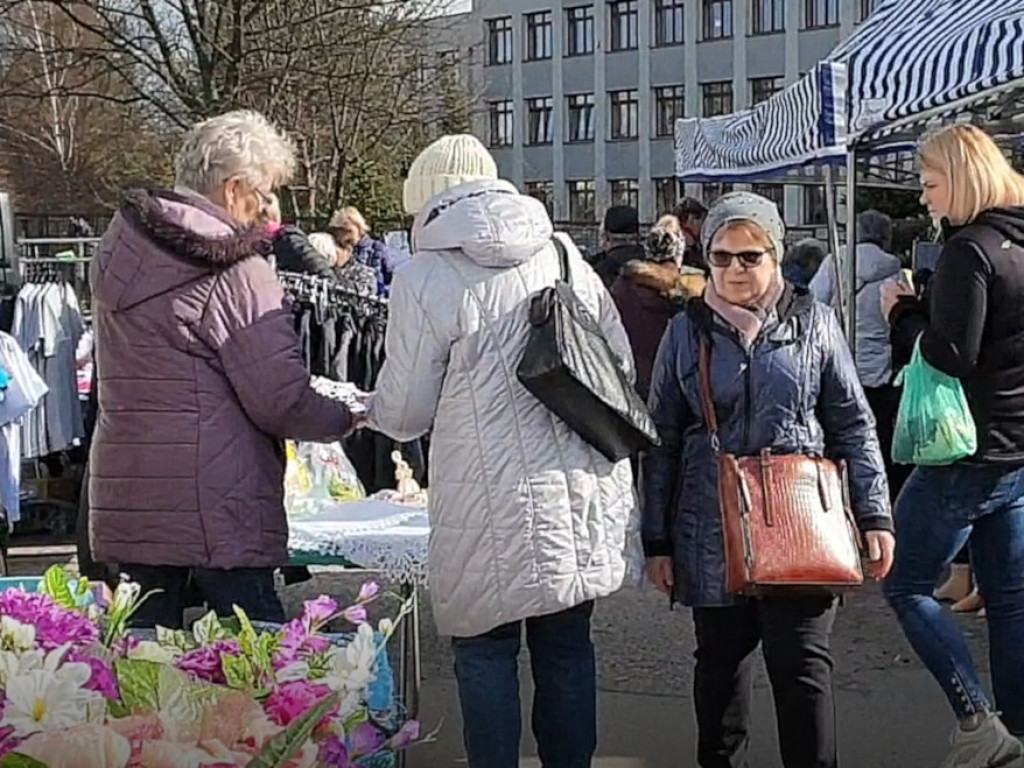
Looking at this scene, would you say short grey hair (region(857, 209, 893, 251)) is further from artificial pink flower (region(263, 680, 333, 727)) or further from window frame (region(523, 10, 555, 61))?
window frame (region(523, 10, 555, 61))

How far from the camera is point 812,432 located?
3299 mm

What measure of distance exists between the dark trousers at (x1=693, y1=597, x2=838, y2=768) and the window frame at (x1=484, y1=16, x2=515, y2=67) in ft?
154

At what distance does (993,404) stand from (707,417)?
86 centimetres

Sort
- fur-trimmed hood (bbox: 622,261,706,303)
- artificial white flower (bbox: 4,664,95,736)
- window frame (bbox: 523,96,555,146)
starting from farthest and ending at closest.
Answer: window frame (bbox: 523,96,555,146), fur-trimmed hood (bbox: 622,261,706,303), artificial white flower (bbox: 4,664,95,736)

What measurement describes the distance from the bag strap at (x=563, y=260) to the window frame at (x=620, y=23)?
44257 millimetres

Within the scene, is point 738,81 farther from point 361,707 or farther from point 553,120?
point 361,707

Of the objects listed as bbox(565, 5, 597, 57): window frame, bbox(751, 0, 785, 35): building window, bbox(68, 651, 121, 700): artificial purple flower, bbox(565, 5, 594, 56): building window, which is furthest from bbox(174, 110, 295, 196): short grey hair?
bbox(565, 5, 594, 56): building window

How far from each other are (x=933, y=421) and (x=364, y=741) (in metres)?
2.14

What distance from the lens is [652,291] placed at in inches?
238

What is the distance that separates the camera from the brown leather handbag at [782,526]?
10.5 feet

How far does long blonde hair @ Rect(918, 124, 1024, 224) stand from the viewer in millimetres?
3631

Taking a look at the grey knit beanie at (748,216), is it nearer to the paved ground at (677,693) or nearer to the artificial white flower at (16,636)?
the paved ground at (677,693)

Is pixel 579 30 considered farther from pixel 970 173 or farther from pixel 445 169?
pixel 445 169

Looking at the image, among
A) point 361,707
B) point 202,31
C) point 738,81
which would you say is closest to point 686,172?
point 202,31
